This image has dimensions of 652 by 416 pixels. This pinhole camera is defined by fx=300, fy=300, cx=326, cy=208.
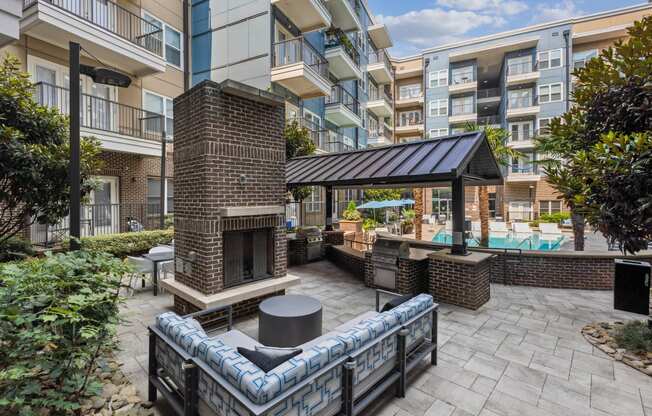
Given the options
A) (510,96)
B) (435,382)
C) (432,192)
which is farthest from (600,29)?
(435,382)

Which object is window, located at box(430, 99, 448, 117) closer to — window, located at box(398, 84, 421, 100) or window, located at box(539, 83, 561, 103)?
window, located at box(398, 84, 421, 100)

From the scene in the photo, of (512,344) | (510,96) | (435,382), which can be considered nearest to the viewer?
(435,382)

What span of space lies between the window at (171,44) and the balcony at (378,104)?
16968mm

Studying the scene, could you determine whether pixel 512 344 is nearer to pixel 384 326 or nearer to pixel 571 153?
pixel 384 326

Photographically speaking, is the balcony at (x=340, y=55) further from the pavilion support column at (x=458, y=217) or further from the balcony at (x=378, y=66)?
the pavilion support column at (x=458, y=217)

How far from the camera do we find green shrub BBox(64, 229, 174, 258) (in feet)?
30.8

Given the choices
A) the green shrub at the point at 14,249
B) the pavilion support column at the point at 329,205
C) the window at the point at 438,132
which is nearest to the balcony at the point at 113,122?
the green shrub at the point at 14,249

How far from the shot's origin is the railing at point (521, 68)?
92.0ft

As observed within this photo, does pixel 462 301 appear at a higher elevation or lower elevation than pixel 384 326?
lower

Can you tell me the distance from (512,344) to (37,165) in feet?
29.3

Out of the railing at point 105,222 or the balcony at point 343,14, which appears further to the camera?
the balcony at point 343,14

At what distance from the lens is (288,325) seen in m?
4.36

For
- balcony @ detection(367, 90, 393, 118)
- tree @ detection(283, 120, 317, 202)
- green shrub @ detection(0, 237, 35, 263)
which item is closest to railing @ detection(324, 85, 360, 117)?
balcony @ detection(367, 90, 393, 118)

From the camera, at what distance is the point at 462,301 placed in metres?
6.53
